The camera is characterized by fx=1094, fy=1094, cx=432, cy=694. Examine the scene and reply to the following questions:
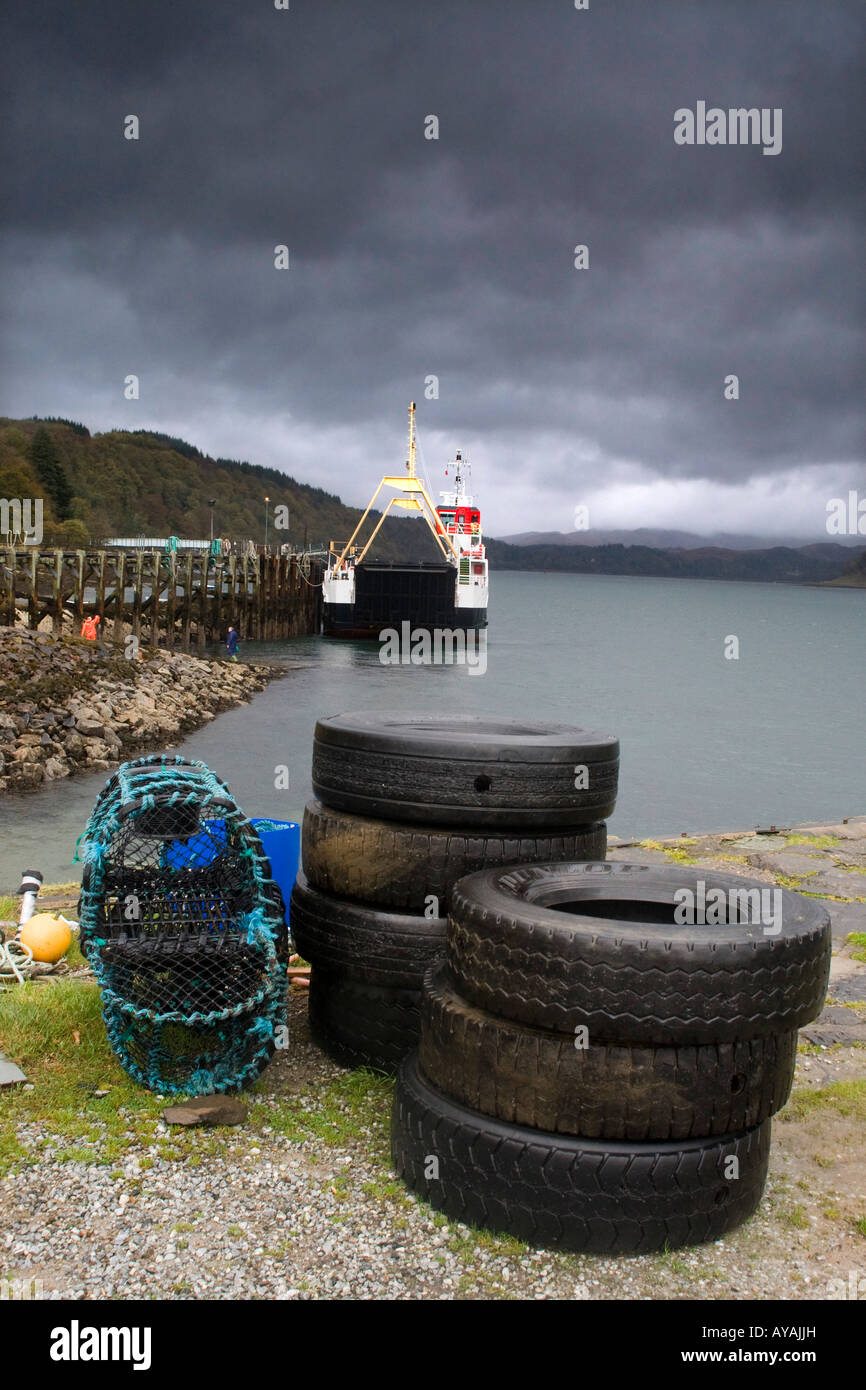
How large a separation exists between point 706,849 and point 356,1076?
5715mm

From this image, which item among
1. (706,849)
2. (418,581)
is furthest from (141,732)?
(418,581)

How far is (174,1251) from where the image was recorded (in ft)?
11.6

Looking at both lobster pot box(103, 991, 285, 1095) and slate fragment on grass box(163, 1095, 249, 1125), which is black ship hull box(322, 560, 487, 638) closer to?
lobster pot box(103, 991, 285, 1095)

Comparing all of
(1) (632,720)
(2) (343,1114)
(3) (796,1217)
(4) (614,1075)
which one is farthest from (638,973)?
(1) (632,720)

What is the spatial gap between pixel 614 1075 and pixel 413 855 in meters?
1.52

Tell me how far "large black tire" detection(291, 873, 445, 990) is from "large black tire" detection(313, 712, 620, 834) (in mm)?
445

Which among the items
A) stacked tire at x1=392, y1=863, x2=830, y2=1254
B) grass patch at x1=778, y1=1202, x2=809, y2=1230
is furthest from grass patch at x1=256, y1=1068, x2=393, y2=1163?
grass patch at x1=778, y1=1202, x2=809, y2=1230

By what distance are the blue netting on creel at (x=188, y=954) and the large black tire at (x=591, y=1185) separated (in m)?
1.25

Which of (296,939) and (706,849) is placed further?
(706,849)

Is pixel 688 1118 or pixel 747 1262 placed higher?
pixel 688 1118

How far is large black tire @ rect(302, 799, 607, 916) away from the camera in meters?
4.86

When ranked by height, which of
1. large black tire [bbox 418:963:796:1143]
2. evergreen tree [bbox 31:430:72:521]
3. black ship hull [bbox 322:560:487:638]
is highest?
evergreen tree [bbox 31:430:72:521]
